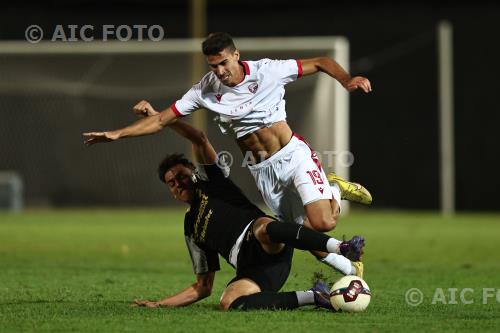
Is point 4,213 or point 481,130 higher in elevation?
point 481,130

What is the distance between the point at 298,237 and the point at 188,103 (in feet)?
4.99

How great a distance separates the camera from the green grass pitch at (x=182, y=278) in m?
6.30

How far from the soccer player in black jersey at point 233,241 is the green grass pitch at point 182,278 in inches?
6.2

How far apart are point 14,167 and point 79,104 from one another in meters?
2.68

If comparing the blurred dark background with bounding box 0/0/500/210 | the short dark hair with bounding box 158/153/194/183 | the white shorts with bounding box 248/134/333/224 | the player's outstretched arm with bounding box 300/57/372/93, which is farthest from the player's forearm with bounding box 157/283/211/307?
the blurred dark background with bounding box 0/0/500/210

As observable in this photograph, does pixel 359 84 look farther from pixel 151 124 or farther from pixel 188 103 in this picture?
pixel 151 124

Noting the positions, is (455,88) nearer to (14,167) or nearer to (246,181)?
(246,181)

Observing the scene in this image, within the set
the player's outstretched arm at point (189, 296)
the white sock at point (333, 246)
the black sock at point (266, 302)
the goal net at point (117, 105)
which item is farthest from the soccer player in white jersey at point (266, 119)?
the goal net at point (117, 105)

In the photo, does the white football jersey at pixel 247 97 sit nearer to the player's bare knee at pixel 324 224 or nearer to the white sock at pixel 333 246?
the player's bare knee at pixel 324 224

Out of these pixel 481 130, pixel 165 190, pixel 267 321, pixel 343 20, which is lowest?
pixel 267 321

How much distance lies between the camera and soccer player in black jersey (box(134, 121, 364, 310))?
6789mm

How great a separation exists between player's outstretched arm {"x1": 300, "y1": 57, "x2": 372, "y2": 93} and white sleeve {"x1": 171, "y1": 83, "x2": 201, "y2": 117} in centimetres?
82

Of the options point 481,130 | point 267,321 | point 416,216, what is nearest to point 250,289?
point 267,321

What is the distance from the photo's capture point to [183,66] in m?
20.2
